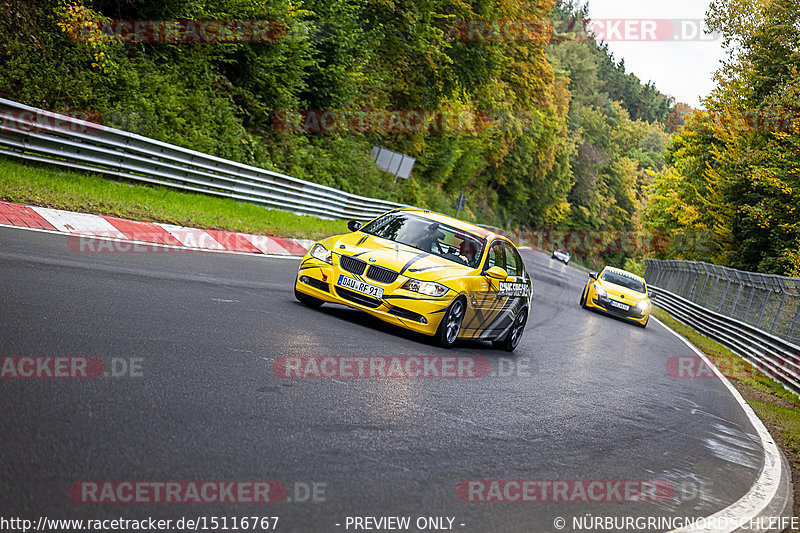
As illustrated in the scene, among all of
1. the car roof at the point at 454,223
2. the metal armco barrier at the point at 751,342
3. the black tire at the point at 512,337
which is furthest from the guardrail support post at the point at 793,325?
the car roof at the point at 454,223

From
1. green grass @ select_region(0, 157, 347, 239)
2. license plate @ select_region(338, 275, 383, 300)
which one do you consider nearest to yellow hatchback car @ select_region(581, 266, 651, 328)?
green grass @ select_region(0, 157, 347, 239)

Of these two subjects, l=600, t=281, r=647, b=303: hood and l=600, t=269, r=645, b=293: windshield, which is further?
l=600, t=269, r=645, b=293: windshield

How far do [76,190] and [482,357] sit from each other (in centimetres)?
789

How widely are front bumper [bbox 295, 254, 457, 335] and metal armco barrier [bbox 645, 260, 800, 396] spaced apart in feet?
26.8

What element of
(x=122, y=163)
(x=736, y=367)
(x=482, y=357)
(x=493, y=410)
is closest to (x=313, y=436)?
(x=493, y=410)

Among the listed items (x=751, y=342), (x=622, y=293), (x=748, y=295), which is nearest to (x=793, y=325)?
(x=751, y=342)

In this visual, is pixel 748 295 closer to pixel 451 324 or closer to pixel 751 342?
pixel 751 342

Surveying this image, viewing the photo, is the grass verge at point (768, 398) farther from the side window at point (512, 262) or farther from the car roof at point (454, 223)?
the car roof at point (454, 223)

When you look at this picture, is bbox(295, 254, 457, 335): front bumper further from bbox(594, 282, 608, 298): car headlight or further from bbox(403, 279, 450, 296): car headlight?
bbox(594, 282, 608, 298): car headlight

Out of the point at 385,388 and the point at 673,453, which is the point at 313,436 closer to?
the point at 385,388

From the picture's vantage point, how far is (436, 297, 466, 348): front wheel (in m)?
10.3

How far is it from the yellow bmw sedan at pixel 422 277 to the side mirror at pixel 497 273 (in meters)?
0.01

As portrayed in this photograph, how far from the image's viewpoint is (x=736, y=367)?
18.4 meters

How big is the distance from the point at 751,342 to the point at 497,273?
11335mm
